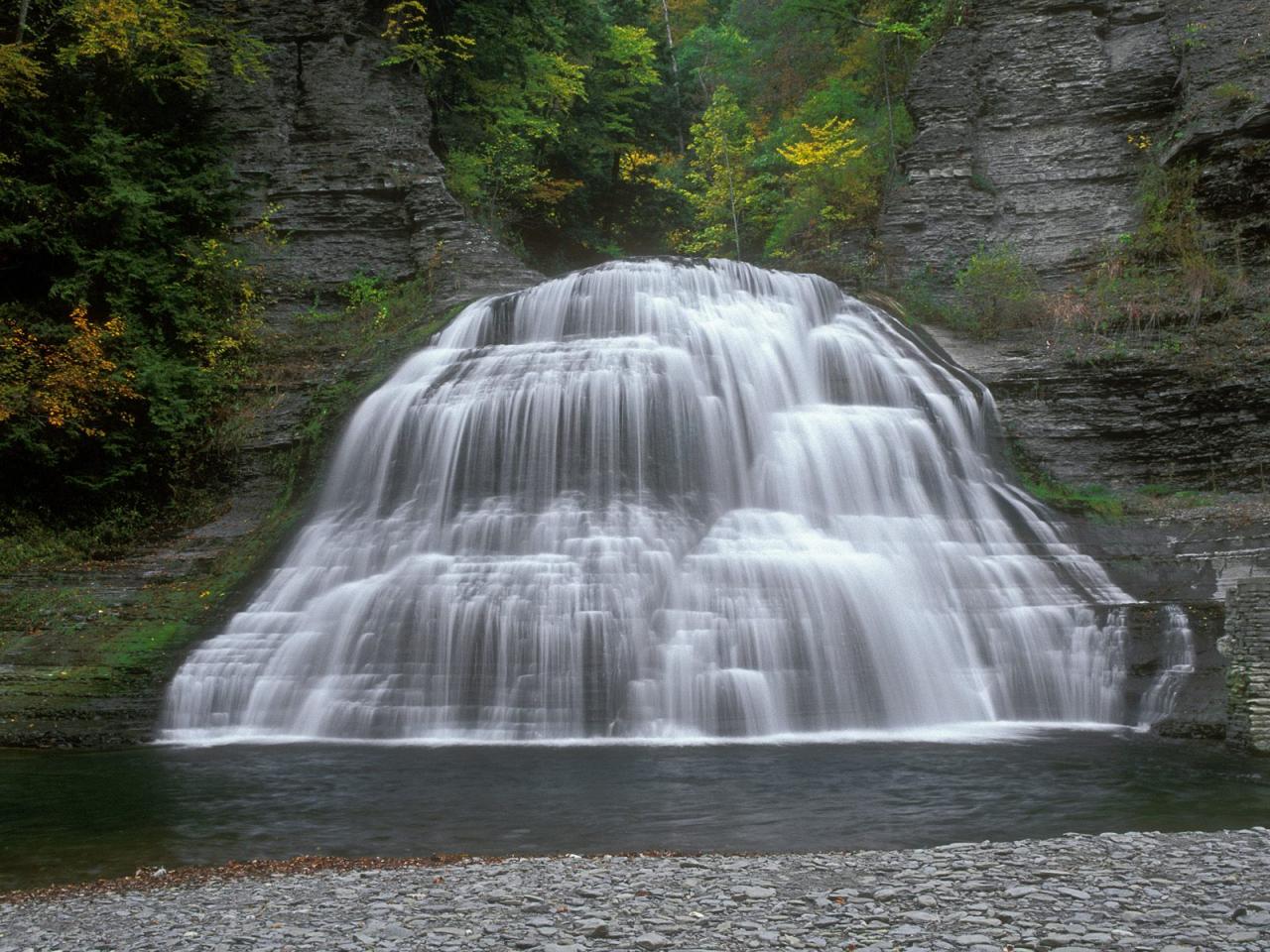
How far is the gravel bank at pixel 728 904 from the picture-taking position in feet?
15.4

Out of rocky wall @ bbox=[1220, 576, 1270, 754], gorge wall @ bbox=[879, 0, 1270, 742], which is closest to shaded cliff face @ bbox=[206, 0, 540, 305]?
gorge wall @ bbox=[879, 0, 1270, 742]

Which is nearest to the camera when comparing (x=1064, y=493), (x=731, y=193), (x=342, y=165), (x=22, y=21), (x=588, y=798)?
(x=588, y=798)

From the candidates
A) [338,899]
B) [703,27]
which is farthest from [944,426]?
[703,27]

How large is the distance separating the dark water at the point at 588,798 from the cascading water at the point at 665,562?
1.02m

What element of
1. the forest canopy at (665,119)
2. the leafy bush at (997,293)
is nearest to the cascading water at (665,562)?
the leafy bush at (997,293)

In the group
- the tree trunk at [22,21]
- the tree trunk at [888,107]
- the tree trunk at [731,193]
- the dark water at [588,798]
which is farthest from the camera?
the tree trunk at [731,193]

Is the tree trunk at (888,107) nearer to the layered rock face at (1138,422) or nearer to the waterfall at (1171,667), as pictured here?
the layered rock face at (1138,422)

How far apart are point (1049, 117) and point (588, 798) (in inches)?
752

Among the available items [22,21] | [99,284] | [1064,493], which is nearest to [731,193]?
[1064,493]

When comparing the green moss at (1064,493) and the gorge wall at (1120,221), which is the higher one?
the gorge wall at (1120,221)

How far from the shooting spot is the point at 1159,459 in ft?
51.6

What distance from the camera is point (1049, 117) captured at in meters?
21.7

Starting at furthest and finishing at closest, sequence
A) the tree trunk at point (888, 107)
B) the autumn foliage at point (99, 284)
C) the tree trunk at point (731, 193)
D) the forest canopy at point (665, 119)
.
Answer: the tree trunk at point (731, 193)
the forest canopy at point (665, 119)
the tree trunk at point (888, 107)
the autumn foliage at point (99, 284)

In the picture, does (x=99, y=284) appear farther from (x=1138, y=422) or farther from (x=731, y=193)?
(x=731, y=193)
